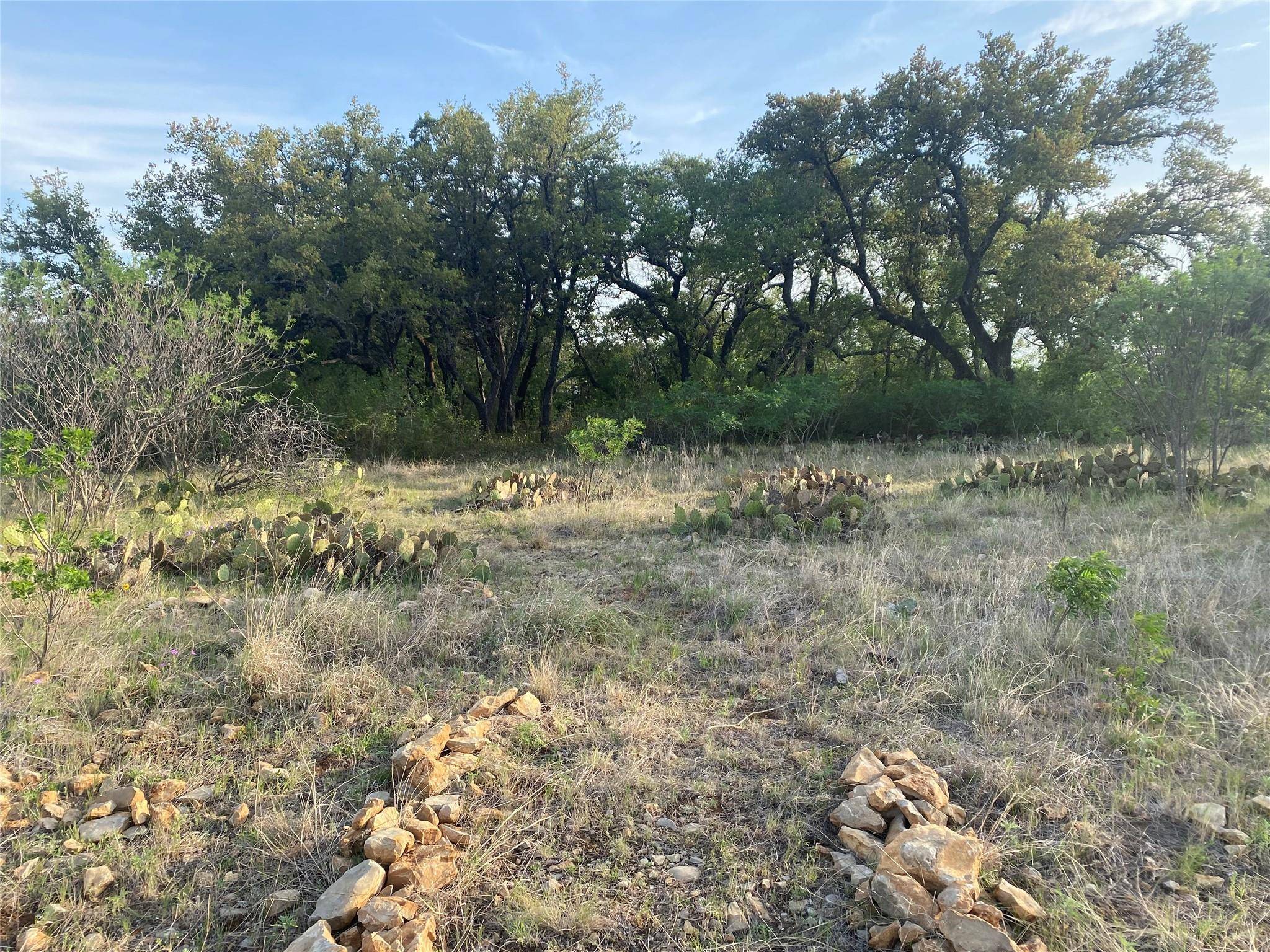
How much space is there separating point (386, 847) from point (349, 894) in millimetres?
168

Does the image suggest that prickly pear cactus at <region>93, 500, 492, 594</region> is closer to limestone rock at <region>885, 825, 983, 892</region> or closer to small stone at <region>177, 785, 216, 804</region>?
small stone at <region>177, 785, 216, 804</region>

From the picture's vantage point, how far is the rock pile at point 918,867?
5.49 ft

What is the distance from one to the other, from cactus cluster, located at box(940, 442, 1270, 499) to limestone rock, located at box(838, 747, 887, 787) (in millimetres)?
5538

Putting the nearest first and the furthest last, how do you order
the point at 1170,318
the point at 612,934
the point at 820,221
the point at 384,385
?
1. the point at 612,934
2. the point at 1170,318
3. the point at 384,385
4. the point at 820,221

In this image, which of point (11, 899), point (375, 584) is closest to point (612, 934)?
point (11, 899)

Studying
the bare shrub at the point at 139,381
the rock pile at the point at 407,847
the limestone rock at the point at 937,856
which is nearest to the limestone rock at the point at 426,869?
the rock pile at the point at 407,847

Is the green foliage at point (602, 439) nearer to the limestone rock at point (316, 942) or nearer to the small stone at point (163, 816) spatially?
the small stone at point (163, 816)

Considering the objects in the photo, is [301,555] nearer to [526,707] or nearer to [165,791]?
[165,791]

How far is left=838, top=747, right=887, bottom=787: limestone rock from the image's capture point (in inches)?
90.0

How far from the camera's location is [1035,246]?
1269cm

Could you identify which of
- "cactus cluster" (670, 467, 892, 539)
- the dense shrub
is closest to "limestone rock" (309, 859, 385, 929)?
"cactus cluster" (670, 467, 892, 539)

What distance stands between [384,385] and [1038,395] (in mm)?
12614

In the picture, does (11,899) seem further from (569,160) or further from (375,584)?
(569,160)

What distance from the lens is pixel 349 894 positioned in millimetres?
1790
